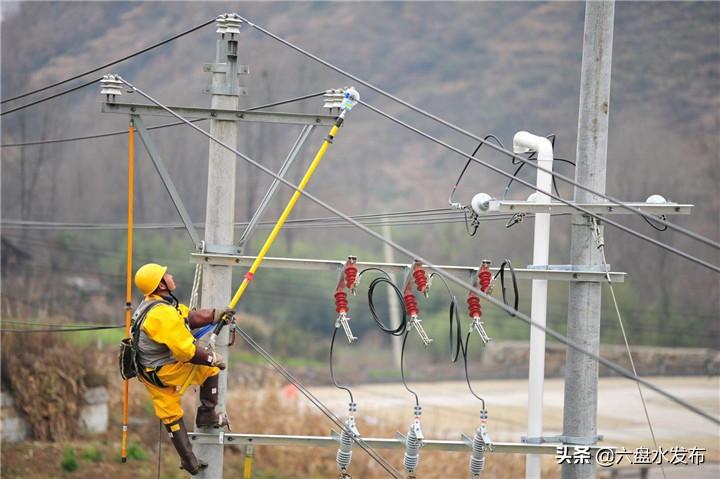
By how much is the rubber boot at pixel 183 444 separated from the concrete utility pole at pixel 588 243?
337cm

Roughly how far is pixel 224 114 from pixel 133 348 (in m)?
2.30

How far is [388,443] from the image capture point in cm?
933

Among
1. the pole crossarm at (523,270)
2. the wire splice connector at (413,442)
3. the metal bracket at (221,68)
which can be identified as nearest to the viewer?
the wire splice connector at (413,442)

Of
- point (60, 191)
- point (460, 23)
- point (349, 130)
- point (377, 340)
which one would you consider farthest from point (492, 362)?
point (460, 23)

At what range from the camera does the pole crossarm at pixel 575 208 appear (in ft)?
29.5

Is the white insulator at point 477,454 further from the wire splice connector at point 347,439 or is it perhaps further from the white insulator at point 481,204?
the white insulator at point 481,204

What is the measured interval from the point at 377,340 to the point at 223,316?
128ft

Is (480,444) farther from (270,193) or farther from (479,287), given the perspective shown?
(270,193)

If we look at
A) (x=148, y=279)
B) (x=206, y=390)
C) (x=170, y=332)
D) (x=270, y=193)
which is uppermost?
(x=270, y=193)

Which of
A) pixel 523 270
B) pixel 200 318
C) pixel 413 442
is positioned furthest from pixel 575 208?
pixel 200 318

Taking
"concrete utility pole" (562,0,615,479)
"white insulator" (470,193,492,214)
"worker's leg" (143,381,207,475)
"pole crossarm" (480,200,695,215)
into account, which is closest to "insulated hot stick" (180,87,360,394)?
"worker's leg" (143,381,207,475)

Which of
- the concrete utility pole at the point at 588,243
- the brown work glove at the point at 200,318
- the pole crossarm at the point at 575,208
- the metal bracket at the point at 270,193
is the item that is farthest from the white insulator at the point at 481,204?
the brown work glove at the point at 200,318

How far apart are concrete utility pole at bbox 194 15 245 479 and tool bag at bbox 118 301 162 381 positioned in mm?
738

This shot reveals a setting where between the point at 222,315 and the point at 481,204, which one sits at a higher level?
the point at 481,204
